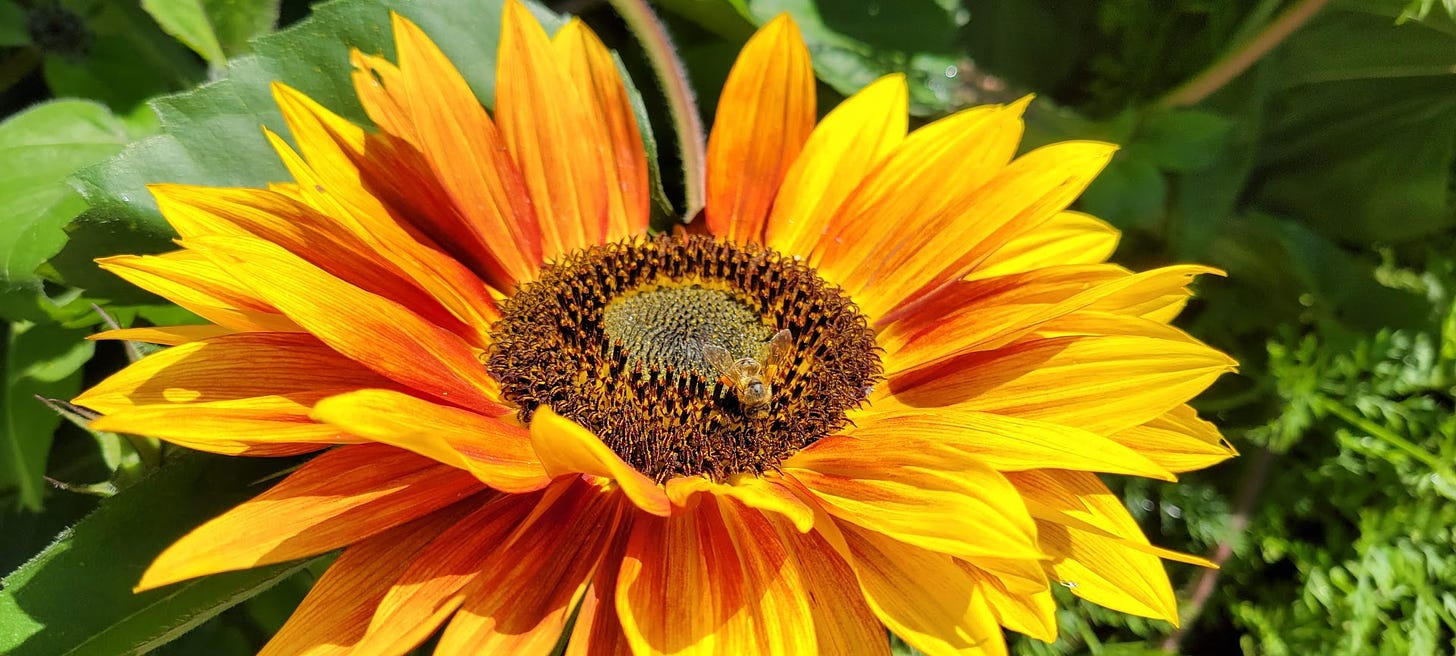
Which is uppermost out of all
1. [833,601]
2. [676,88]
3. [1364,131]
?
[676,88]

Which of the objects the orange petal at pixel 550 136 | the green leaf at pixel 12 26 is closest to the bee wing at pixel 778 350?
the orange petal at pixel 550 136

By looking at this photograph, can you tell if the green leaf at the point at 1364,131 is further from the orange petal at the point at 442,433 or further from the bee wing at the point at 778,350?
the orange petal at the point at 442,433

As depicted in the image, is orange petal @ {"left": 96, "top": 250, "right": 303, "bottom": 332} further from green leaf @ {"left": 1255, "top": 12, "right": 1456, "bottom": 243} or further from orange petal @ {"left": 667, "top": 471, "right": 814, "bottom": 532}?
green leaf @ {"left": 1255, "top": 12, "right": 1456, "bottom": 243}

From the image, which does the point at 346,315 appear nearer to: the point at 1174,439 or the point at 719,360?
the point at 719,360

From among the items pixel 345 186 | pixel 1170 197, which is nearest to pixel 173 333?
pixel 345 186

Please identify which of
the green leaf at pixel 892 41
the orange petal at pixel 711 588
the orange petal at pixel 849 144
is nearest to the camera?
the orange petal at pixel 711 588

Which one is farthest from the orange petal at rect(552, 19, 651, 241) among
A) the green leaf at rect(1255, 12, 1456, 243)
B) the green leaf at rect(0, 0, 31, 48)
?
the green leaf at rect(1255, 12, 1456, 243)
